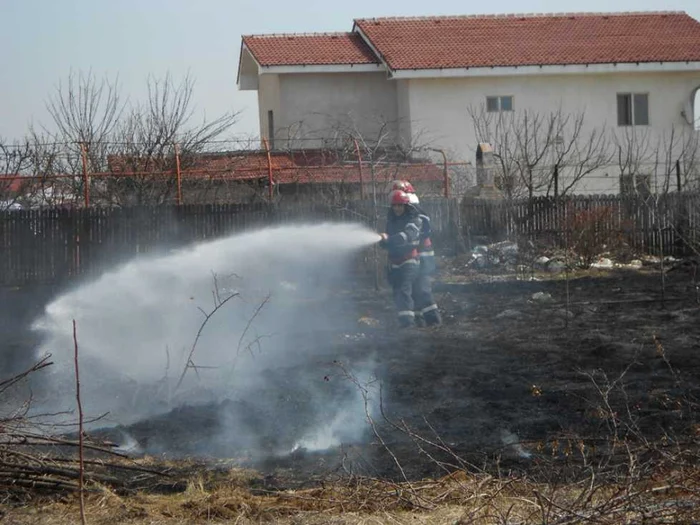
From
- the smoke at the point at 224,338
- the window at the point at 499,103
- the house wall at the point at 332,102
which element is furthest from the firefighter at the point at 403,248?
the window at the point at 499,103

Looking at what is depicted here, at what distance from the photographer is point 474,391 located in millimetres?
8383

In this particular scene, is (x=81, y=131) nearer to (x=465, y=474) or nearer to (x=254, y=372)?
(x=254, y=372)

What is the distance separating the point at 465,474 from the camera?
582 centimetres

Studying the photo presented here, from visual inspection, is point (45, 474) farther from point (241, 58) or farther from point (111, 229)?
point (241, 58)

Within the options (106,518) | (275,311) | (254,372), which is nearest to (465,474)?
(106,518)

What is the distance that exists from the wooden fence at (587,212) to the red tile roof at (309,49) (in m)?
10.0

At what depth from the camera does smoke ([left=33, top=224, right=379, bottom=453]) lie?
785 centimetres

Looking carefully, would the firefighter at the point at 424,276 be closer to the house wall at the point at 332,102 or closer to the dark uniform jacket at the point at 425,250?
the dark uniform jacket at the point at 425,250

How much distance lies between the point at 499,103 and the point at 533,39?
2.64 m

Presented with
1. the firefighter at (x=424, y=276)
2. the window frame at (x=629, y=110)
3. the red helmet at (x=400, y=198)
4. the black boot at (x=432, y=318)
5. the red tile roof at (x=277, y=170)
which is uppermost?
the window frame at (x=629, y=110)

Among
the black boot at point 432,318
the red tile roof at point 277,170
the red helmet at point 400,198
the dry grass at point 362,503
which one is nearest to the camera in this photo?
the dry grass at point 362,503

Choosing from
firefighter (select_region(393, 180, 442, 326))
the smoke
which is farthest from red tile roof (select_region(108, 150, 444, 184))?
firefighter (select_region(393, 180, 442, 326))

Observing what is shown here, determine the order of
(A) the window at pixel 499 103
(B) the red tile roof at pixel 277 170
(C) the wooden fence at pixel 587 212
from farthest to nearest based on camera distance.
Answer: (A) the window at pixel 499 103 → (C) the wooden fence at pixel 587 212 → (B) the red tile roof at pixel 277 170

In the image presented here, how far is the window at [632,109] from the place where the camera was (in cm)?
2781
